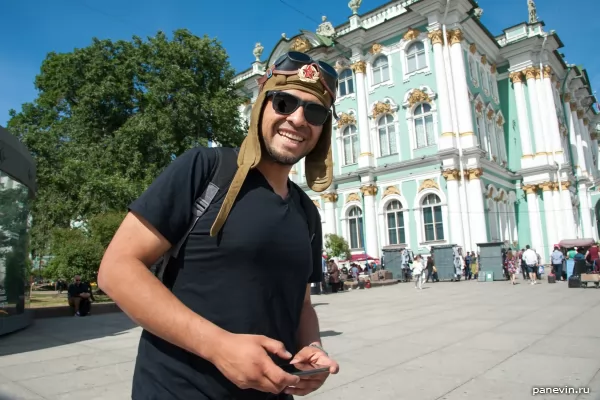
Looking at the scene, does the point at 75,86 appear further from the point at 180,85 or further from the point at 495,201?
the point at 495,201

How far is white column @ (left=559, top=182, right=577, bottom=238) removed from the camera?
27656 millimetres

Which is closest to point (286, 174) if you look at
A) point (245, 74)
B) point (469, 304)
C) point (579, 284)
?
point (469, 304)

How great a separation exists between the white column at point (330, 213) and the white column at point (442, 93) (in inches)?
302

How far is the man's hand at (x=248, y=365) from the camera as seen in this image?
1103 mm

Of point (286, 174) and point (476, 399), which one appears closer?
point (286, 174)

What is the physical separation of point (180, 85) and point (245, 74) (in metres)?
16.2

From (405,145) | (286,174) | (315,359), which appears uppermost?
(405,145)

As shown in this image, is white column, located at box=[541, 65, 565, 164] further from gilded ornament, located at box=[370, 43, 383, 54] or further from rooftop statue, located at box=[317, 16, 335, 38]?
rooftop statue, located at box=[317, 16, 335, 38]

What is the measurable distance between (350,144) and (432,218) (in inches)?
299

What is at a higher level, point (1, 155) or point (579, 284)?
point (1, 155)

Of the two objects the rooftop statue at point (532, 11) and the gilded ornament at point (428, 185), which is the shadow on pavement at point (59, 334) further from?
the rooftop statue at point (532, 11)

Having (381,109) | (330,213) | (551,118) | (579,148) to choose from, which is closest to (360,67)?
(381,109)

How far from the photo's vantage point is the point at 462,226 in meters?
23.2

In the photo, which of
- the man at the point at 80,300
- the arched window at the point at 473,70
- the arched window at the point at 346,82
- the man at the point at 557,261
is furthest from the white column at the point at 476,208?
the man at the point at 80,300
